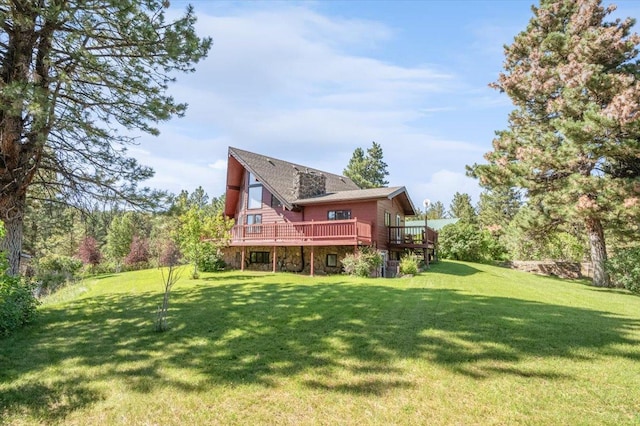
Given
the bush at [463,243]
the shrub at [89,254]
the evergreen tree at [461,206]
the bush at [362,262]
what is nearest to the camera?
the bush at [362,262]

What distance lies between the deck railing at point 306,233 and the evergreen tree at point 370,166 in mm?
28557

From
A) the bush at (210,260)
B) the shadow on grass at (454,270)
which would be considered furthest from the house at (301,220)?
the bush at (210,260)

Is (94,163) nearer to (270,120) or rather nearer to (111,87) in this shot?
(111,87)

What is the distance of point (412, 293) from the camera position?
10312 mm

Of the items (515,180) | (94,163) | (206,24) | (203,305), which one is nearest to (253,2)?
(206,24)

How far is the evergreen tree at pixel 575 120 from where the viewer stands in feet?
44.5

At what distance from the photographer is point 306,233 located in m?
17.3

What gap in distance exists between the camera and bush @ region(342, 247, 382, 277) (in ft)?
49.8

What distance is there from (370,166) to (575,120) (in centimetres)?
3181

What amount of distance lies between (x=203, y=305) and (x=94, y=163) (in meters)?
5.30

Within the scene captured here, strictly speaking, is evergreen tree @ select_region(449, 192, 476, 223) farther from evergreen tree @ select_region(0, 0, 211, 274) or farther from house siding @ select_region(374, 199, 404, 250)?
evergreen tree @ select_region(0, 0, 211, 274)

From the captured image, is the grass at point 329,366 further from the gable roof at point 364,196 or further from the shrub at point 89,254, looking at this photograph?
the shrub at point 89,254

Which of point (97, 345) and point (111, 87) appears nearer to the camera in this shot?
point (97, 345)

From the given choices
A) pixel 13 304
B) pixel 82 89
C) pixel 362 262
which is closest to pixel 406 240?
pixel 362 262
